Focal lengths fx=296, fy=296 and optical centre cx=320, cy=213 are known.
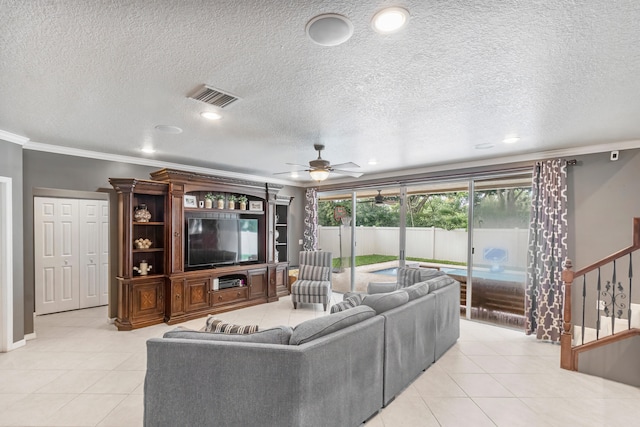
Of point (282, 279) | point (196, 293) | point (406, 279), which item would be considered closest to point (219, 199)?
point (196, 293)

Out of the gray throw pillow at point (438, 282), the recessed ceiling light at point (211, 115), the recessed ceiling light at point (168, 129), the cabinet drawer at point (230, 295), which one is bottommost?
the cabinet drawer at point (230, 295)

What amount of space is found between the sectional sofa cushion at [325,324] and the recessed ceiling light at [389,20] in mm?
1795

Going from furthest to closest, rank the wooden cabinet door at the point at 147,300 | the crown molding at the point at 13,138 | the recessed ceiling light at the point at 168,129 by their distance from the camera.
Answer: the wooden cabinet door at the point at 147,300, the crown molding at the point at 13,138, the recessed ceiling light at the point at 168,129

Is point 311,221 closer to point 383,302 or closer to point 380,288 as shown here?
point 380,288

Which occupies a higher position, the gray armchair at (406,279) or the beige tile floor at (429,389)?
the gray armchair at (406,279)

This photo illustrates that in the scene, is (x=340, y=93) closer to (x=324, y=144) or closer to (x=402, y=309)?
(x=324, y=144)

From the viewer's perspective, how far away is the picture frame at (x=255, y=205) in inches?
237

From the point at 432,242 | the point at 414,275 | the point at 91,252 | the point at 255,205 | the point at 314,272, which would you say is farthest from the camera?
the point at 432,242

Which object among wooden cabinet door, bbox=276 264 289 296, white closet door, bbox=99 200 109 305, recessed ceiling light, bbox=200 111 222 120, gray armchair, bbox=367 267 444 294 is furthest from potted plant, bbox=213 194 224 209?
gray armchair, bbox=367 267 444 294

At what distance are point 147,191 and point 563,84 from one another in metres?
5.08

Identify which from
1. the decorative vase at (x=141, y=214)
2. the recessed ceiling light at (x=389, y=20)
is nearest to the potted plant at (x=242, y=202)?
the decorative vase at (x=141, y=214)

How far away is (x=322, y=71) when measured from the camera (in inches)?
79.6

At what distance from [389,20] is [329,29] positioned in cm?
31

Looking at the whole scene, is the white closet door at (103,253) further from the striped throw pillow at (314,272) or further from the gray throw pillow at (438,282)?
the gray throw pillow at (438,282)
